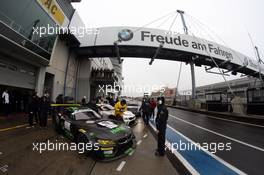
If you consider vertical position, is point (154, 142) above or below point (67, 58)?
below

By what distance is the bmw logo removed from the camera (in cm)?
1864

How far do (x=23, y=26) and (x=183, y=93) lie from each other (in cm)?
2908

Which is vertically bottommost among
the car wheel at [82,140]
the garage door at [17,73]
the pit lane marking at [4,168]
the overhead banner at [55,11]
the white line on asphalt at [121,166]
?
the white line on asphalt at [121,166]

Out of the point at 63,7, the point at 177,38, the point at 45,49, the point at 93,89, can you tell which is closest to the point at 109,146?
the point at 45,49

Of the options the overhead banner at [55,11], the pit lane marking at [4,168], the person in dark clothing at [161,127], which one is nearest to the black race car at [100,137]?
the person in dark clothing at [161,127]

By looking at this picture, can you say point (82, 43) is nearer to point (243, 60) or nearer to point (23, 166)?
point (23, 166)

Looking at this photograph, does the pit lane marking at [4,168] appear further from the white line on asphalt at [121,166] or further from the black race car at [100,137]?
the white line on asphalt at [121,166]

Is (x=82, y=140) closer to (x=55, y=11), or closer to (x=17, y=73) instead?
(x=17, y=73)

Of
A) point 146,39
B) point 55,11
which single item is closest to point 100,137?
point 55,11

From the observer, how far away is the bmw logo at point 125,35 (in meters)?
18.6

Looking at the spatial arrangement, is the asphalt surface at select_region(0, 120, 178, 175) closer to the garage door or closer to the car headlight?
the car headlight

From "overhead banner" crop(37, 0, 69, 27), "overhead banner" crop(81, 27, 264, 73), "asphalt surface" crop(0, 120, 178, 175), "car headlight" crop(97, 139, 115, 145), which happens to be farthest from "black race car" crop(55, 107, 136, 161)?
"overhead banner" crop(81, 27, 264, 73)

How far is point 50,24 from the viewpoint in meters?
12.1

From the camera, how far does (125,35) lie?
61.6 ft
